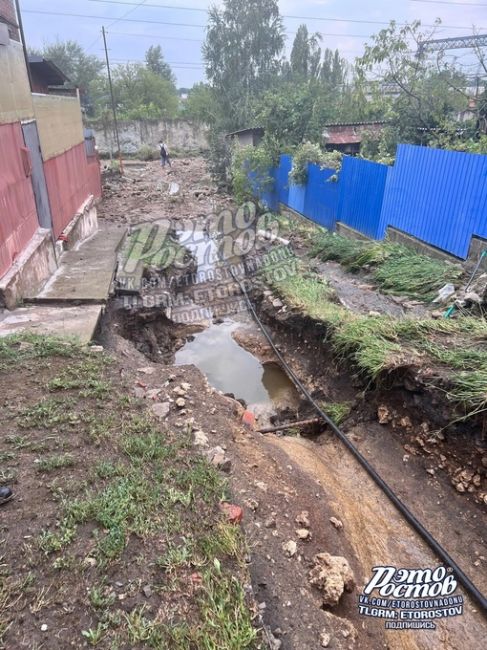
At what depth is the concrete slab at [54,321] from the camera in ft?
17.0

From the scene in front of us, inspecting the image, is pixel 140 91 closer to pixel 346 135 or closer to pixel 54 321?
pixel 346 135

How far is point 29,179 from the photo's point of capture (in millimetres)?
7191

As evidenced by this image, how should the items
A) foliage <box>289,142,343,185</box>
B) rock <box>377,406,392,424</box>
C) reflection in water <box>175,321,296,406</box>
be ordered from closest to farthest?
rock <box>377,406,392,424</box>, reflection in water <box>175,321,296,406</box>, foliage <box>289,142,343,185</box>

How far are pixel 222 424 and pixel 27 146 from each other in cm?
614

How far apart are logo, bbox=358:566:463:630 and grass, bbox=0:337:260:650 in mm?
1237

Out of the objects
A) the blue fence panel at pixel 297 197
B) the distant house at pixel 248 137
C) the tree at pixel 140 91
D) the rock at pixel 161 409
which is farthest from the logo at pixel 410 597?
the tree at pixel 140 91

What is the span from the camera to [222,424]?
14.5ft

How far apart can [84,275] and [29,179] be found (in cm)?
183

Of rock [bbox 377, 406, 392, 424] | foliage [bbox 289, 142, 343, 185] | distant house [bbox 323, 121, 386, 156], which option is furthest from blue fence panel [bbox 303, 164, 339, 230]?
rock [bbox 377, 406, 392, 424]

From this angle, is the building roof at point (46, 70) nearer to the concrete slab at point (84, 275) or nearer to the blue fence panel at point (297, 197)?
the concrete slab at point (84, 275)

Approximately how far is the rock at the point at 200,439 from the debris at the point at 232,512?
0.79 m

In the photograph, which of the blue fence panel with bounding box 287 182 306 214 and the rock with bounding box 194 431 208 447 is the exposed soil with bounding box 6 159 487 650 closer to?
the rock with bounding box 194 431 208 447

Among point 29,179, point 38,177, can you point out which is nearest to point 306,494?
point 29,179

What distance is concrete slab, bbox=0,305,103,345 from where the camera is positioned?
5.19 m
